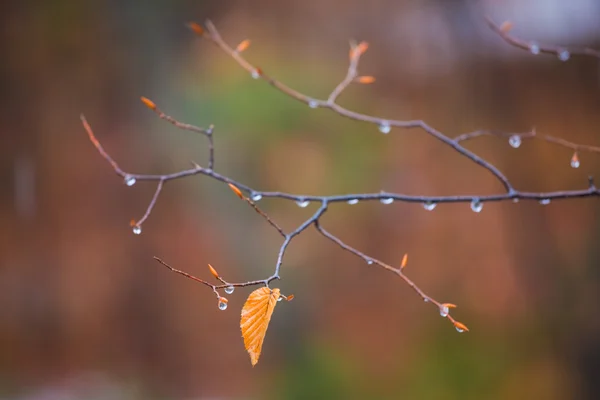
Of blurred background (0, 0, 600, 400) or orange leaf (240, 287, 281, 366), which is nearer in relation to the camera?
orange leaf (240, 287, 281, 366)

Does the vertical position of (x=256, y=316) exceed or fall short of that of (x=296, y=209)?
it falls short

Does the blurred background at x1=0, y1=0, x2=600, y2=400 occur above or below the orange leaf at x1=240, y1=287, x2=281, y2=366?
above

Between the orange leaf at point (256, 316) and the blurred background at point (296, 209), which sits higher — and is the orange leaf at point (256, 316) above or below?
below

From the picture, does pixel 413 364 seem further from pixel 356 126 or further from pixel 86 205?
pixel 86 205

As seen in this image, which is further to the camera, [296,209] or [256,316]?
[296,209]

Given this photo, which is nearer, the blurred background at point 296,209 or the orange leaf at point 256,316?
the orange leaf at point 256,316
